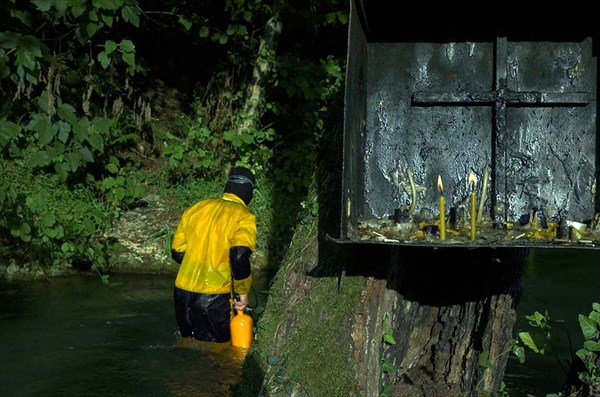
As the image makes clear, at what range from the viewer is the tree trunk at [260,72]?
11.5m

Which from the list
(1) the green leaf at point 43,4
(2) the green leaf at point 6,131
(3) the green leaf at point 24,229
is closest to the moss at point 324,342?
(2) the green leaf at point 6,131

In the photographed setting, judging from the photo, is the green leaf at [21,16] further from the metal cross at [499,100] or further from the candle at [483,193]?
the candle at [483,193]

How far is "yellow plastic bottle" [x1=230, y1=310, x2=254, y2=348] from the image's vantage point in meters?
7.12

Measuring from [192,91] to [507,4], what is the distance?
9.32 m

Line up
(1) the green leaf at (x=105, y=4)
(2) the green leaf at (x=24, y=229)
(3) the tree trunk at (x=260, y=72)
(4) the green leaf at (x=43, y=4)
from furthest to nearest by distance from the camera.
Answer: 1. (3) the tree trunk at (x=260, y=72)
2. (2) the green leaf at (x=24, y=229)
3. (1) the green leaf at (x=105, y=4)
4. (4) the green leaf at (x=43, y=4)

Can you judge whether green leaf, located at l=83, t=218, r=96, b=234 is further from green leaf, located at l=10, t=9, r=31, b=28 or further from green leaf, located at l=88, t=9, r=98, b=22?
green leaf, located at l=88, t=9, r=98, b=22

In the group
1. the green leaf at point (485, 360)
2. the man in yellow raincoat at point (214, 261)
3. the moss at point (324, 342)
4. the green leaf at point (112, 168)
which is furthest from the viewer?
the green leaf at point (112, 168)

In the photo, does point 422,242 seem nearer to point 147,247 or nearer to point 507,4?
point 507,4

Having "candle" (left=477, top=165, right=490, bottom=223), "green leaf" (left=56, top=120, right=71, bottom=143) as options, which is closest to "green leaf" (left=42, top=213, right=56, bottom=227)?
"green leaf" (left=56, top=120, right=71, bottom=143)

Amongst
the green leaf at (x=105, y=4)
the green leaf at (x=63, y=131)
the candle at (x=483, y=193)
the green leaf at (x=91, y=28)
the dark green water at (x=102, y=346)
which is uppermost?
the green leaf at (x=105, y=4)

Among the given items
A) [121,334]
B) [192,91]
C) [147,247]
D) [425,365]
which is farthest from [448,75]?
[192,91]

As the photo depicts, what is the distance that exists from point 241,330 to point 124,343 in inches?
49.4

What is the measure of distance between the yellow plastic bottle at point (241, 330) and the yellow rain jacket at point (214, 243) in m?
0.20

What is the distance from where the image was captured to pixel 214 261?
7.16 m
